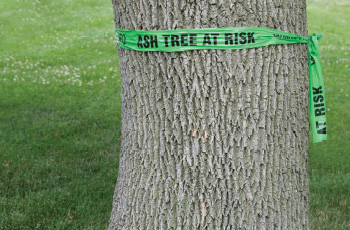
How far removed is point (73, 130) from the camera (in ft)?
19.1

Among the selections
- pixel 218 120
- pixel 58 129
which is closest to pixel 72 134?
pixel 58 129

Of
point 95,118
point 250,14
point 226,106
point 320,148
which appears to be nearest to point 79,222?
point 226,106

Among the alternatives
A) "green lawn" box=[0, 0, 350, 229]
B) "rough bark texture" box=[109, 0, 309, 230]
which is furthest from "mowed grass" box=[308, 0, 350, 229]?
"rough bark texture" box=[109, 0, 309, 230]

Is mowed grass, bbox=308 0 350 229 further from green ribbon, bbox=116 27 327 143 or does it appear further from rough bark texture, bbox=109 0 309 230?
green ribbon, bbox=116 27 327 143

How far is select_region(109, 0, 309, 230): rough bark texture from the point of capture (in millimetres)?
2266

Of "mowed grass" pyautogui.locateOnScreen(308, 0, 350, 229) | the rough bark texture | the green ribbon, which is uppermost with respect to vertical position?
the green ribbon

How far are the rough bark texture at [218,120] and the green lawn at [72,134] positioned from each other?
142 centimetres

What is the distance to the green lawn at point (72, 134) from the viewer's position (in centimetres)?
386

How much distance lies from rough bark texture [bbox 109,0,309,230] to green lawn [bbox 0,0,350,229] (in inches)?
55.8

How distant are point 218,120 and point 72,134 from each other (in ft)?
12.6

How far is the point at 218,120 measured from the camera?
229 centimetres

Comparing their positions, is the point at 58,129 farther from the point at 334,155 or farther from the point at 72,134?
the point at 334,155

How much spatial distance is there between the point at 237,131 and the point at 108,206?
2.06 metres

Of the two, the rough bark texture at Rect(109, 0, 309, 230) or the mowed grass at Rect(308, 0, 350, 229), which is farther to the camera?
the mowed grass at Rect(308, 0, 350, 229)
